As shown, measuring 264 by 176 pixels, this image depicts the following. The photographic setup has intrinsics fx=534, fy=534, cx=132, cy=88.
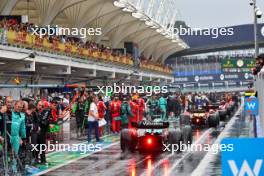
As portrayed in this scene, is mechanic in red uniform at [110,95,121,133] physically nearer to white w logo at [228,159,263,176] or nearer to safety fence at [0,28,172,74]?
safety fence at [0,28,172,74]

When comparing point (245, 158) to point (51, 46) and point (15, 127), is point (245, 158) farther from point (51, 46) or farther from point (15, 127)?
point (51, 46)

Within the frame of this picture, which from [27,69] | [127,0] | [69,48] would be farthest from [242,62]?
[27,69]

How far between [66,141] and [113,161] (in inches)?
216

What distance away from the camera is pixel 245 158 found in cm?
459

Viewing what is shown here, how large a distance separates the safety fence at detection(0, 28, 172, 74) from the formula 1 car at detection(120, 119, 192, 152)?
10355mm

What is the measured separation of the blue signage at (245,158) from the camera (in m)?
4.56

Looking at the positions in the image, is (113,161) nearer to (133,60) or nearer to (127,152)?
(127,152)

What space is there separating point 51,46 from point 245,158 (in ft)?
86.4

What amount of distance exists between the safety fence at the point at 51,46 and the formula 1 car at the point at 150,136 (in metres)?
10.4

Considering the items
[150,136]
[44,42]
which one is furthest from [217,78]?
[150,136]

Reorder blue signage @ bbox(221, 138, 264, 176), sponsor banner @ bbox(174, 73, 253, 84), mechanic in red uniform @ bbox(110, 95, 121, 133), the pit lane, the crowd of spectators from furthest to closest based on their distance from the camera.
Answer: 1. sponsor banner @ bbox(174, 73, 253, 84)
2. the crowd of spectators
3. mechanic in red uniform @ bbox(110, 95, 121, 133)
4. the pit lane
5. blue signage @ bbox(221, 138, 264, 176)

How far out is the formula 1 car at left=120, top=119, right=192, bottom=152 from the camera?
14.7 meters

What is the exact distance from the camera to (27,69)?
27.9 m

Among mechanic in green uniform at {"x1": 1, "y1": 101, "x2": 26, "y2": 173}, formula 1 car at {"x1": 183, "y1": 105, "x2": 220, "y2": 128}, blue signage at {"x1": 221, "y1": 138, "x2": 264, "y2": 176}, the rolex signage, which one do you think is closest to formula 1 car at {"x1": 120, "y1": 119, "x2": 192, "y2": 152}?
mechanic in green uniform at {"x1": 1, "y1": 101, "x2": 26, "y2": 173}
